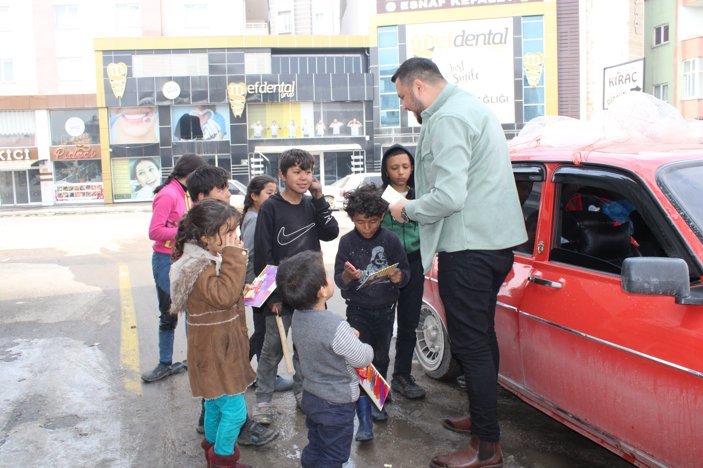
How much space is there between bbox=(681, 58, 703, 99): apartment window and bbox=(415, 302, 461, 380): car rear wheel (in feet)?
114

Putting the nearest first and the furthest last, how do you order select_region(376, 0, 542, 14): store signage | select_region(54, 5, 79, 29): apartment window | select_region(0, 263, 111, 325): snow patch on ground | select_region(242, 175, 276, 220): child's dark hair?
select_region(242, 175, 276, 220): child's dark hair < select_region(0, 263, 111, 325): snow patch on ground < select_region(376, 0, 542, 14): store signage < select_region(54, 5, 79, 29): apartment window

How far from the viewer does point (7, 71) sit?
39.0 m

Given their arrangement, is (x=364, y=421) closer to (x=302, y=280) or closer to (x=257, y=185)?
(x=302, y=280)

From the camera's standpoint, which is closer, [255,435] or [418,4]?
[255,435]

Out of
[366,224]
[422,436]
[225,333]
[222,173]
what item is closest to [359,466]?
[422,436]

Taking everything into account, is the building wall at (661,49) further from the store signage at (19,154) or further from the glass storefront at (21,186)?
the glass storefront at (21,186)

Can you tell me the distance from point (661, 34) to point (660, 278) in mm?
42210

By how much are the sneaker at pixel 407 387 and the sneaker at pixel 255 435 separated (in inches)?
40.5

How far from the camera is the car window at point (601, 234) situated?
3.26 meters

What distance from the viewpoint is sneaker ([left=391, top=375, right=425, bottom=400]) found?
14.5 feet

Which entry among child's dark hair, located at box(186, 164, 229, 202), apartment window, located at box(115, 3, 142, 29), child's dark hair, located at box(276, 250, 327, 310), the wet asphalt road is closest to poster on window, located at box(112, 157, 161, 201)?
apartment window, located at box(115, 3, 142, 29)

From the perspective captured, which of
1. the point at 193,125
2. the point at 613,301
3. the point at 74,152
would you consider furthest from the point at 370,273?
the point at 74,152

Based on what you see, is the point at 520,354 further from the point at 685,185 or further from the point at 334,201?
the point at 334,201

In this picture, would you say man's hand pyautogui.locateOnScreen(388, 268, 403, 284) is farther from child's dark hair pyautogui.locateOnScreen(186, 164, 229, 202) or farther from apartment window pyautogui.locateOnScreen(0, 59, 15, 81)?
apartment window pyautogui.locateOnScreen(0, 59, 15, 81)
